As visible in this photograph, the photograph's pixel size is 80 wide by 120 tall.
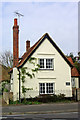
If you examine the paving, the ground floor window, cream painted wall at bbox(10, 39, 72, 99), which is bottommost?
the paving

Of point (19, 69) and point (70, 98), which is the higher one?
point (19, 69)

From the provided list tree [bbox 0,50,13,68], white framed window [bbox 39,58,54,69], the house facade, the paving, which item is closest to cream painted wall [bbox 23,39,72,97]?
the house facade

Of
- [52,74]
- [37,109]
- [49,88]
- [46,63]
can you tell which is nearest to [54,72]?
[52,74]

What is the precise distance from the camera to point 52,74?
80.8ft

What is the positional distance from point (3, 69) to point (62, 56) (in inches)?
910

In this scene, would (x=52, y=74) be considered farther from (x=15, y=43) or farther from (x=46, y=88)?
(x=15, y=43)

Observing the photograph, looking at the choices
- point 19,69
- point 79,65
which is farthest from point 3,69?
point 19,69

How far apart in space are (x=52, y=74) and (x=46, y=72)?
747 millimetres

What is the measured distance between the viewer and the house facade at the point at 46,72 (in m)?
23.9

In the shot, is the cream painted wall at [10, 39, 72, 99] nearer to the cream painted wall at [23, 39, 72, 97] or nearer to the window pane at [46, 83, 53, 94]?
the cream painted wall at [23, 39, 72, 97]

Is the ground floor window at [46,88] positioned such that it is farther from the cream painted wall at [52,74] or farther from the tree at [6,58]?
the tree at [6,58]

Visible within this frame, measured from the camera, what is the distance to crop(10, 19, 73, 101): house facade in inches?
942

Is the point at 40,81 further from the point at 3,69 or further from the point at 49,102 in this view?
the point at 3,69

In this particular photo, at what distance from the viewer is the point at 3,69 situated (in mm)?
45625
